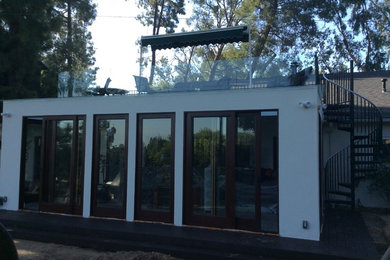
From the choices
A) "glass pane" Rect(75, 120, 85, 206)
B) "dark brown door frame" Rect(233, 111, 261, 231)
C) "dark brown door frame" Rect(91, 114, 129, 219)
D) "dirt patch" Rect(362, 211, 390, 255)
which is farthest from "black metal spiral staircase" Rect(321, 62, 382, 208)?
"glass pane" Rect(75, 120, 85, 206)

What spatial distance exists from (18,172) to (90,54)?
52.6ft

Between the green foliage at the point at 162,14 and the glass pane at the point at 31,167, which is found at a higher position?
the green foliage at the point at 162,14

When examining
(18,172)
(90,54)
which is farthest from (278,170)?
(90,54)

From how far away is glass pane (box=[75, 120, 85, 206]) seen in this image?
7.55 metres

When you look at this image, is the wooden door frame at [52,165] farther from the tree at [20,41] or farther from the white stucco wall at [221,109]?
the tree at [20,41]

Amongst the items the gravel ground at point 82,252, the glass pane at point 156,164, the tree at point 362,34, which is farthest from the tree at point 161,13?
the gravel ground at point 82,252

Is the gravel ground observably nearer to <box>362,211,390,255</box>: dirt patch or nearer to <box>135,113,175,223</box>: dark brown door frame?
<box>362,211,390,255</box>: dirt patch

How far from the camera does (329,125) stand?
31.4 feet

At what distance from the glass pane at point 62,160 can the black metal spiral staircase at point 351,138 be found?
5683 mm

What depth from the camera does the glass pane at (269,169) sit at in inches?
249

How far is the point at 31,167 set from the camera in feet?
27.3

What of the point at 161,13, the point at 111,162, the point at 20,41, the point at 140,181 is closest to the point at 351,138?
the point at 140,181

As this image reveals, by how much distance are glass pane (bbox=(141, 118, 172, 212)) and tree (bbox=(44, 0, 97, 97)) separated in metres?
13.3

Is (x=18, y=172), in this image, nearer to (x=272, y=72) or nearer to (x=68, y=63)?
(x=272, y=72)
